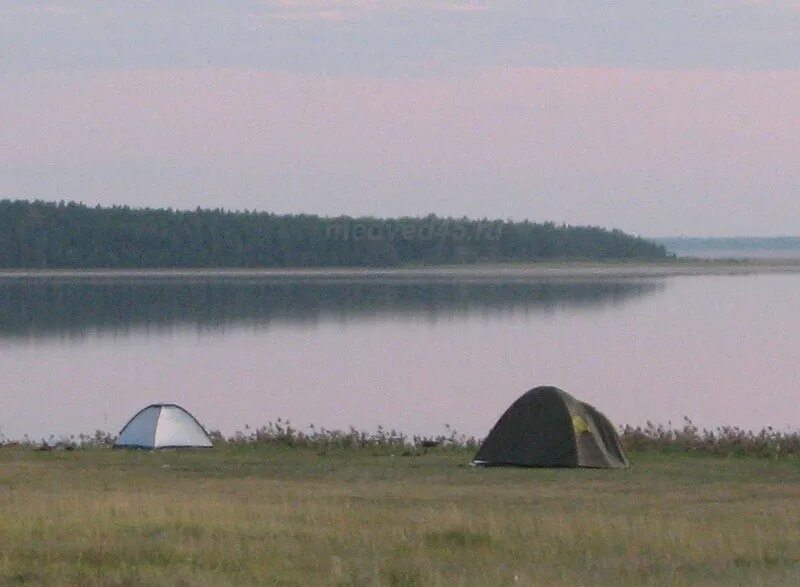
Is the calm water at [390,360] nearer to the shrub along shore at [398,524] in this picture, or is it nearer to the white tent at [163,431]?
the white tent at [163,431]

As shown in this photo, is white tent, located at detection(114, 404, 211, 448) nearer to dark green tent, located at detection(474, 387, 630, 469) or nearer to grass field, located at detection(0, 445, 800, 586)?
grass field, located at detection(0, 445, 800, 586)

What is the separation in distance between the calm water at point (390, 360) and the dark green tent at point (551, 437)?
1171cm

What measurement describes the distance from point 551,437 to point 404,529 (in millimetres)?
10989

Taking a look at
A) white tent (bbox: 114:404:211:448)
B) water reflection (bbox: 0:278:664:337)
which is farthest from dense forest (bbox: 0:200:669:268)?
white tent (bbox: 114:404:211:448)

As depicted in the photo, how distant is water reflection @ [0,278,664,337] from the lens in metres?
91.4

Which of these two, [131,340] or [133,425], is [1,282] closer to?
[131,340]

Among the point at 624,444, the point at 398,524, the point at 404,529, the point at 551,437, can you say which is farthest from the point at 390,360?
the point at 404,529

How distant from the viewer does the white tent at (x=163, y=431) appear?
28.3 m

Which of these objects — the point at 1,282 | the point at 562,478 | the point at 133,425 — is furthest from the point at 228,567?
the point at 1,282

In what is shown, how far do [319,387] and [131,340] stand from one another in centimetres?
2552

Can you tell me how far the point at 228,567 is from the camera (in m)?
12.0

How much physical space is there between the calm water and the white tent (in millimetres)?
8659

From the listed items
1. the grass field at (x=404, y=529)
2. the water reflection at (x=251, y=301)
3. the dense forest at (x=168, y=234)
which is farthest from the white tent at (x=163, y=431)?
the dense forest at (x=168, y=234)

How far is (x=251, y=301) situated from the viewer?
118 m
